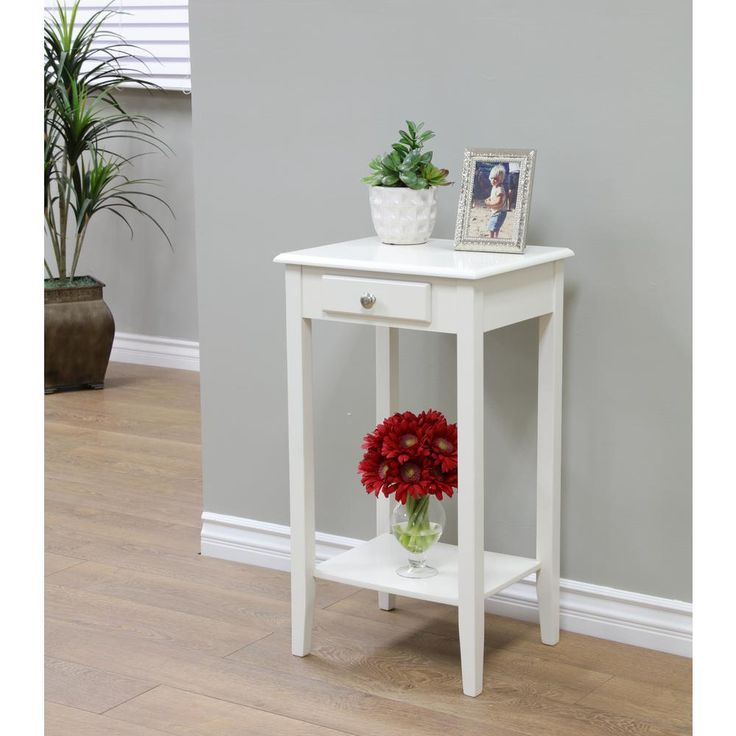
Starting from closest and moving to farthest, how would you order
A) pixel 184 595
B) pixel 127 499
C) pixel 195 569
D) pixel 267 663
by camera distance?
pixel 267 663 → pixel 184 595 → pixel 195 569 → pixel 127 499

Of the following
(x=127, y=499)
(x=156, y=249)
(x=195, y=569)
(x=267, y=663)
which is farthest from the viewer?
(x=156, y=249)

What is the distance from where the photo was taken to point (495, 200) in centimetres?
215

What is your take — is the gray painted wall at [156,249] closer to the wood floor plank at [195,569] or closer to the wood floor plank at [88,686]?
Answer: the wood floor plank at [195,569]

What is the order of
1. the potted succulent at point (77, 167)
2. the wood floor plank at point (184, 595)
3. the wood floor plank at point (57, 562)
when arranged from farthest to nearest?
the potted succulent at point (77, 167) → the wood floor plank at point (57, 562) → the wood floor plank at point (184, 595)

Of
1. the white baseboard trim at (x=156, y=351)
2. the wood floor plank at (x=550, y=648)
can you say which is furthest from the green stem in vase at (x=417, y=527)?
the white baseboard trim at (x=156, y=351)

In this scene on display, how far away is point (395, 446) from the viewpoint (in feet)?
7.13

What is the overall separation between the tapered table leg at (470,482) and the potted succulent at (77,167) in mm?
2761

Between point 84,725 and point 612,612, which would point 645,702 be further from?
point 84,725

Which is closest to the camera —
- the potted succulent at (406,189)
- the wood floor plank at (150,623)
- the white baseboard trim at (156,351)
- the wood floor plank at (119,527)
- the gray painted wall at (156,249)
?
the potted succulent at (406,189)

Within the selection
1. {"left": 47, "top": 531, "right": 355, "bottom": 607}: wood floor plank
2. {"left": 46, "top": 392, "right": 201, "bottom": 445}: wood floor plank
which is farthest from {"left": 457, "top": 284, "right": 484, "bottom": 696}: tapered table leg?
{"left": 46, "top": 392, "right": 201, "bottom": 445}: wood floor plank

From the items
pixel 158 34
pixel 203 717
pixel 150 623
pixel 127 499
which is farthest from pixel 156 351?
pixel 203 717

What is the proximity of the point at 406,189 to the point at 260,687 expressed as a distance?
38.7 inches

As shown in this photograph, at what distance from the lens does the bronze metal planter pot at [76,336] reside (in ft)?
14.7

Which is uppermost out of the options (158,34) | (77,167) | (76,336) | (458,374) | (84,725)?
(158,34)
